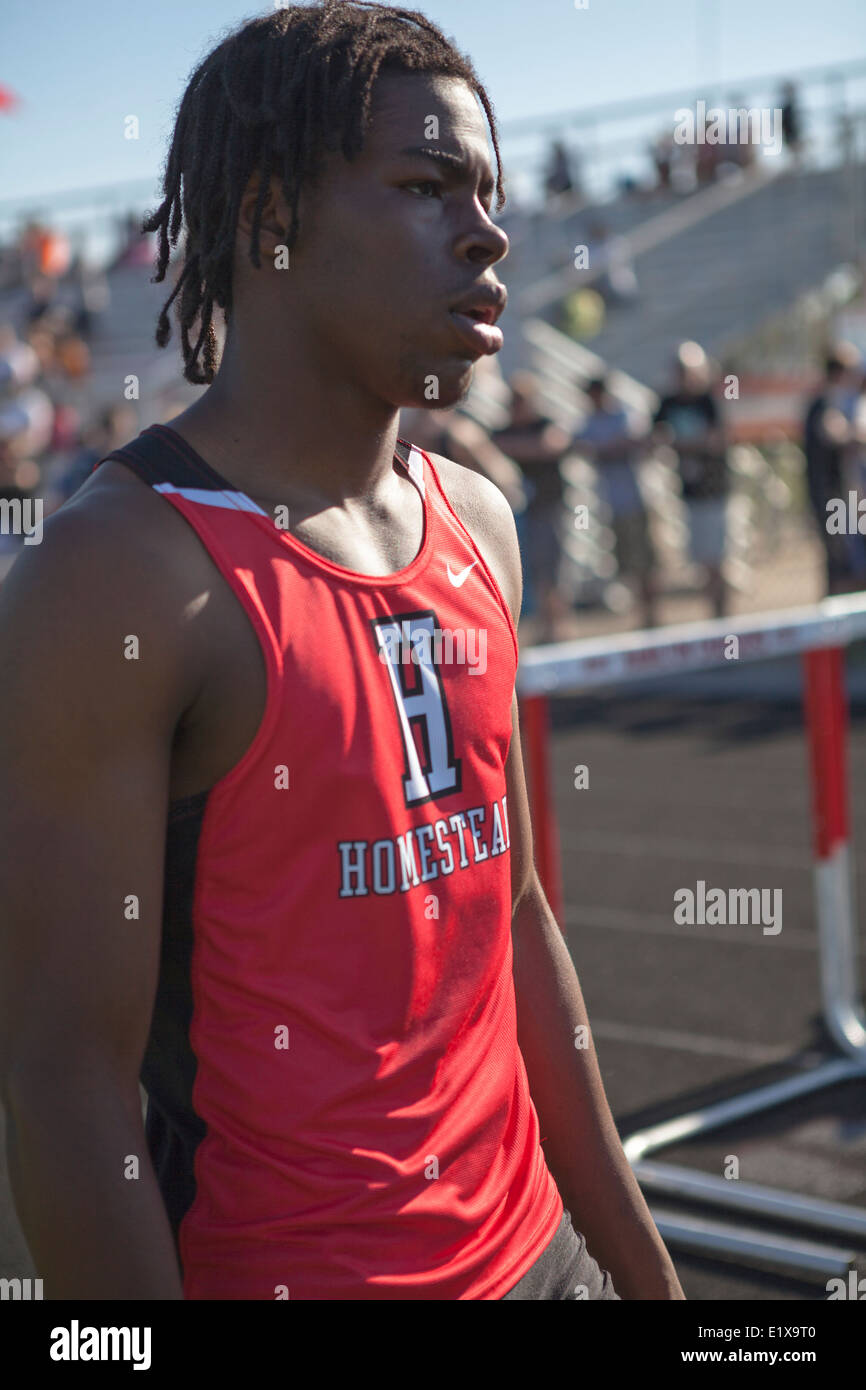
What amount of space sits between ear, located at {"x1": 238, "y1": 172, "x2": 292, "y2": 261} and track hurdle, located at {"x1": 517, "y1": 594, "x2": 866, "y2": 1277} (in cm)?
213

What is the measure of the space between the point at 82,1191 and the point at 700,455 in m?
10.3

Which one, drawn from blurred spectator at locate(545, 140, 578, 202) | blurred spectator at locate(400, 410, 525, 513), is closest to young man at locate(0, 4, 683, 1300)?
blurred spectator at locate(400, 410, 525, 513)

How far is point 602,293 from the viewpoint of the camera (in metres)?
18.2

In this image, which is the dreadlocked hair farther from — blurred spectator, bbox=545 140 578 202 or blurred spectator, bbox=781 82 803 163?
blurred spectator, bbox=545 140 578 202

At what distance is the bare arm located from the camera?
1246 millimetres

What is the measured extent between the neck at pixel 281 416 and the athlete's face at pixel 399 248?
3 centimetres

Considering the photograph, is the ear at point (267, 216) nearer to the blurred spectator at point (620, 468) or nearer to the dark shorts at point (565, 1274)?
the dark shorts at point (565, 1274)

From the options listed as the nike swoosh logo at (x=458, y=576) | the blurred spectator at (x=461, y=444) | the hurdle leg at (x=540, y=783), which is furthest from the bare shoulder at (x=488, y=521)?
the blurred spectator at (x=461, y=444)

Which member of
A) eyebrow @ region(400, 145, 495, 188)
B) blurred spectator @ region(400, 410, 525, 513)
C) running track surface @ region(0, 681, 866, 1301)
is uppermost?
blurred spectator @ region(400, 410, 525, 513)

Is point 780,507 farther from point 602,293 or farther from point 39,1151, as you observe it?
point 39,1151

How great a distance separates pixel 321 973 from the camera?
138 centimetres

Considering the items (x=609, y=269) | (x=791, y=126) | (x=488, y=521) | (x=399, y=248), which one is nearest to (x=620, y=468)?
(x=609, y=269)

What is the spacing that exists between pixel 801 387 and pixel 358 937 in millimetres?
14906
